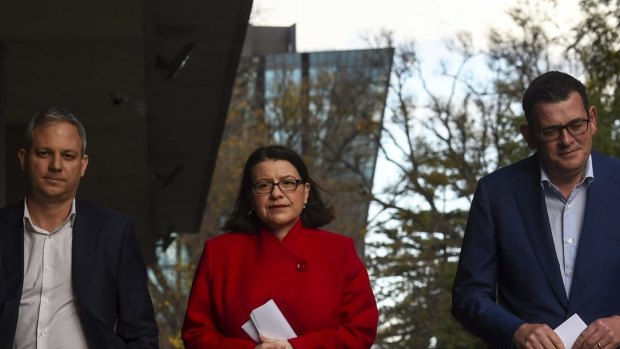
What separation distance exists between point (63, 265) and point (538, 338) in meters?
1.70

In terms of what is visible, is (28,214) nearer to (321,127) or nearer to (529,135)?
(529,135)

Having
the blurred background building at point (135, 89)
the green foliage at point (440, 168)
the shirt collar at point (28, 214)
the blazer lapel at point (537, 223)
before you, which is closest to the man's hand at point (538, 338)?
the blazer lapel at point (537, 223)

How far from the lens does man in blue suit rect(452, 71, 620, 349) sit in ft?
19.7

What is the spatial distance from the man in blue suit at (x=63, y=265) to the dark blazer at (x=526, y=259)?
1210mm

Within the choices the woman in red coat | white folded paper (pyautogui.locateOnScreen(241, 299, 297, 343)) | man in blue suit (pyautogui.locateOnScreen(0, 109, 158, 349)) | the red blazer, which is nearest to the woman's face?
the woman in red coat

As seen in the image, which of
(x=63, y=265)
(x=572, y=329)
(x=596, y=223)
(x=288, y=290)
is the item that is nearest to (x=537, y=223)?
(x=596, y=223)

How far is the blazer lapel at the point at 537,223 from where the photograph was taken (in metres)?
6.10

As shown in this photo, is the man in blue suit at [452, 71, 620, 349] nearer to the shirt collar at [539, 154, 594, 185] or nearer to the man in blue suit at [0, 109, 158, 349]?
the shirt collar at [539, 154, 594, 185]

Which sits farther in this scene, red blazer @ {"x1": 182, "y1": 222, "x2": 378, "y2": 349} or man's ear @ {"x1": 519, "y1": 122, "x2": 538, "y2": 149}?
red blazer @ {"x1": 182, "y1": 222, "x2": 378, "y2": 349}

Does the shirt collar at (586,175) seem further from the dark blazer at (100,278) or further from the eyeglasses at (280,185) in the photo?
the dark blazer at (100,278)

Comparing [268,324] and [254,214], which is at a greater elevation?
[254,214]

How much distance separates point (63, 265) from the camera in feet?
19.6

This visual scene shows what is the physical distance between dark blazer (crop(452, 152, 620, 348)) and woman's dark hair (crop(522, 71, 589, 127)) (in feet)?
0.96

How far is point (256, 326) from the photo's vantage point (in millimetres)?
6363
